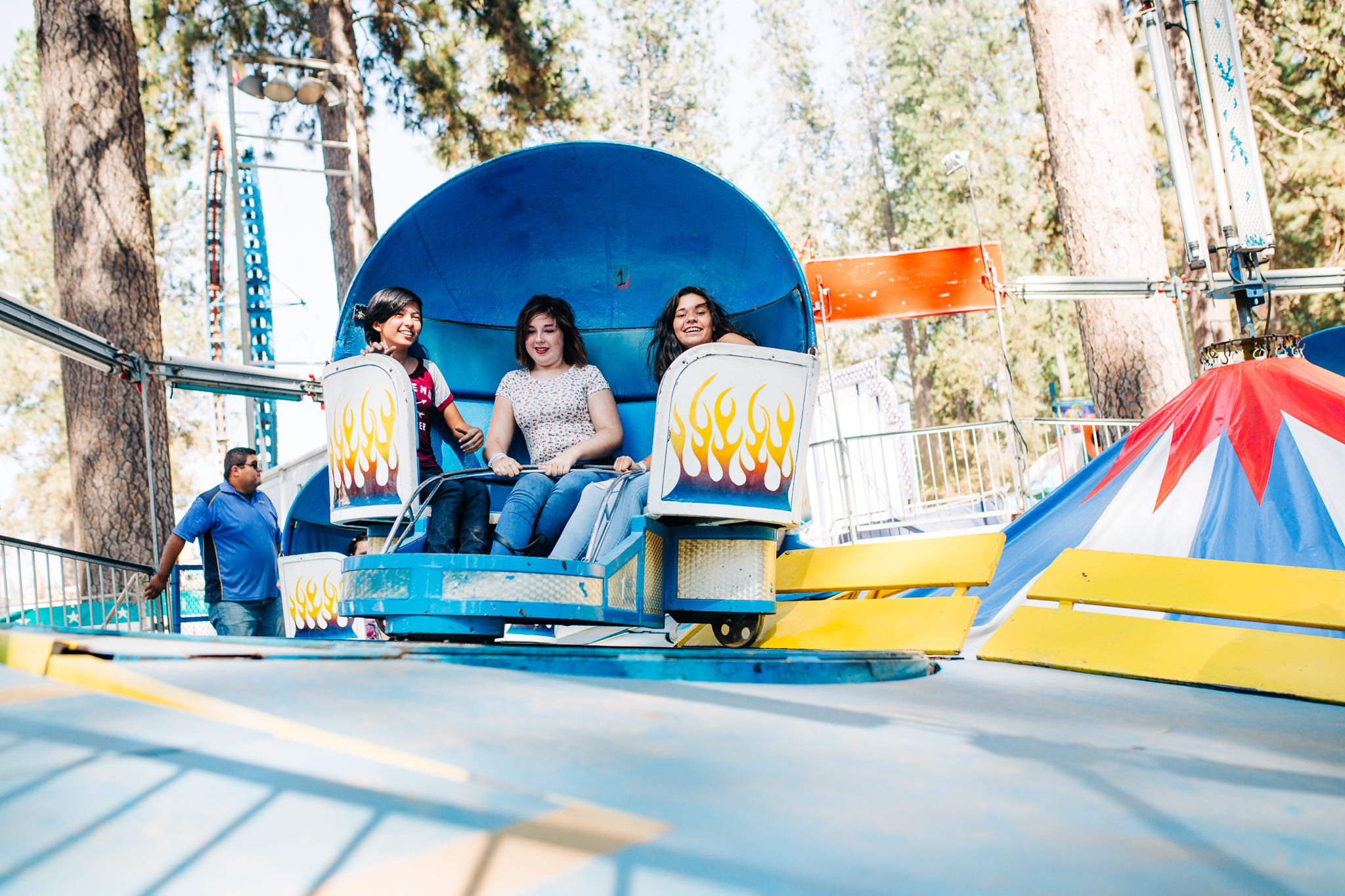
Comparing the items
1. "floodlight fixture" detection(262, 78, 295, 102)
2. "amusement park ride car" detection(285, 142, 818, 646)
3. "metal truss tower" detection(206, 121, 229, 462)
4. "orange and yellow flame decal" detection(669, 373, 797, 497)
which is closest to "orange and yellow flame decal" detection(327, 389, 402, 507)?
"amusement park ride car" detection(285, 142, 818, 646)

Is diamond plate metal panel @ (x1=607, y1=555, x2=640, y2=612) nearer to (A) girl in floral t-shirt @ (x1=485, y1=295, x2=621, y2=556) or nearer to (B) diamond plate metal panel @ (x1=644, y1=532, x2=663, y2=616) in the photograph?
(B) diamond plate metal panel @ (x1=644, y1=532, x2=663, y2=616)

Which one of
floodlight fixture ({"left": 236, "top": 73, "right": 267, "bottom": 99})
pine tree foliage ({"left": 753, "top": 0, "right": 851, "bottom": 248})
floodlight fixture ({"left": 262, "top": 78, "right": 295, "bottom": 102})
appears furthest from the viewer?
pine tree foliage ({"left": 753, "top": 0, "right": 851, "bottom": 248})

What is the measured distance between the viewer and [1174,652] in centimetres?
360

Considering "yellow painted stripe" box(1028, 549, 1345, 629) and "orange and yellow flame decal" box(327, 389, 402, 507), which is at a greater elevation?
"orange and yellow flame decal" box(327, 389, 402, 507)

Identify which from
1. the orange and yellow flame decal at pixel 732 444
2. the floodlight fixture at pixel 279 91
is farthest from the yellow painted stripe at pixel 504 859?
the floodlight fixture at pixel 279 91

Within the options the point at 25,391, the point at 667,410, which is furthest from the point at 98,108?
the point at 25,391

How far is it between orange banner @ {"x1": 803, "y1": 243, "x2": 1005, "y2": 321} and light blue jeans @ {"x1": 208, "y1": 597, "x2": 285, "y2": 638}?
555 cm

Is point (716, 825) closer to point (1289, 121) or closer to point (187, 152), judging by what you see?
point (187, 152)

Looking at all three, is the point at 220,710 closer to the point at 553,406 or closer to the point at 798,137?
the point at 553,406

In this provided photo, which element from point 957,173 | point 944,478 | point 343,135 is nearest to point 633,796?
point 944,478

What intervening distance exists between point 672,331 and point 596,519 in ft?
3.76

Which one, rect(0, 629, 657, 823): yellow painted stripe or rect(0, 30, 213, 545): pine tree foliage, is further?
rect(0, 30, 213, 545): pine tree foliage

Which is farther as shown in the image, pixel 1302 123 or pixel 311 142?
pixel 1302 123

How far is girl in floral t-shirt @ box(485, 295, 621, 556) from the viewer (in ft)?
13.7
